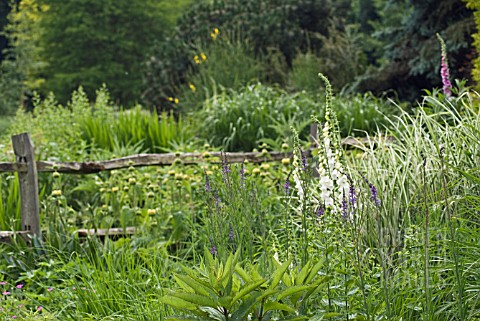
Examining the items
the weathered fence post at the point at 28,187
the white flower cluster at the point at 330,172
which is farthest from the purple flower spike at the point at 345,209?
the weathered fence post at the point at 28,187

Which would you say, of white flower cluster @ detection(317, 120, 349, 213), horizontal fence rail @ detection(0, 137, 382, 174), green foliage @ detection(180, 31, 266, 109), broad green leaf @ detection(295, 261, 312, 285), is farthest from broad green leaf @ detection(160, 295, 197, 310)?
green foliage @ detection(180, 31, 266, 109)

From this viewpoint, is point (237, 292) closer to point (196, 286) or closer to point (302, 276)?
point (196, 286)

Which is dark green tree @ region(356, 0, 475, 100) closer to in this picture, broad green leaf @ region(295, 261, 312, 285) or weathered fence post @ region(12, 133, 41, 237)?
weathered fence post @ region(12, 133, 41, 237)

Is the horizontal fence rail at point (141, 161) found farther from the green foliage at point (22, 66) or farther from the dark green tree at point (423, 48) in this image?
the green foliage at point (22, 66)

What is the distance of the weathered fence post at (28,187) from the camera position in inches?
216

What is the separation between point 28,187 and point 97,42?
62.6 feet

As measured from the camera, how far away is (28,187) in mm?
5547

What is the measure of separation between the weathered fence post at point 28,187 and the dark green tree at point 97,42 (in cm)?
1737

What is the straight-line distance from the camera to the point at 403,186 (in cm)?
425

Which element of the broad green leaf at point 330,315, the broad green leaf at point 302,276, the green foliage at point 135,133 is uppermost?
the green foliage at point 135,133

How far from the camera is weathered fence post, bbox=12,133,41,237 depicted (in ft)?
18.0

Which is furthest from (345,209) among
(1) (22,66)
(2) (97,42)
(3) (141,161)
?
(1) (22,66)

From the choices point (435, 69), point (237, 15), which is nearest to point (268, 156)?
point (435, 69)

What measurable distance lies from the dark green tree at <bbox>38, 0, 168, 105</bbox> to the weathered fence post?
17.4 metres
